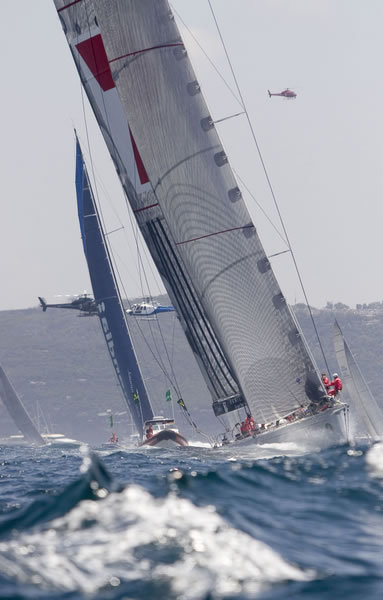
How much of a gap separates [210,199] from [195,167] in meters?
0.94

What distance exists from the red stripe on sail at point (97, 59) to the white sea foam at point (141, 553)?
2403 cm

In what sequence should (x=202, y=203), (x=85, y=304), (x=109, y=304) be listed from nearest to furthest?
(x=202, y=203) < (x=109, y=304) < (x=85, y=304)

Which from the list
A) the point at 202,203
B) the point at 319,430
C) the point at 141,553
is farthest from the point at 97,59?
the point at 141,553

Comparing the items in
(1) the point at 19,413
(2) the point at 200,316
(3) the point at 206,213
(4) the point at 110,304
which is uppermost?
(4) the point at 110,304

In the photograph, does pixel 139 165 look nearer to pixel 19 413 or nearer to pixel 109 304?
pixel 109 304

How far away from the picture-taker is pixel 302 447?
1048 inches

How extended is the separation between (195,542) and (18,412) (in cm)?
7769

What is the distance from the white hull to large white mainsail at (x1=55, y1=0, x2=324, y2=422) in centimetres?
153

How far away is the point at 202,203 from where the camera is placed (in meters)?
29.0

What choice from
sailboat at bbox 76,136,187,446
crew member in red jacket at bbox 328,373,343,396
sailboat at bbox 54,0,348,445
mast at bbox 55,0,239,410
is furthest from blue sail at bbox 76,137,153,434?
crew member in red jacket at bbox 328,373,343,396

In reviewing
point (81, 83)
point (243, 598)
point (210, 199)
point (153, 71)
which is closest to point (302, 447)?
point (210, 199)

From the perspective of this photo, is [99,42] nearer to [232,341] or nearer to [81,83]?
[81,83]

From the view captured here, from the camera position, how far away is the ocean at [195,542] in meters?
8.76

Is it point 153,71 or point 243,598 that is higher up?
point 153,71
